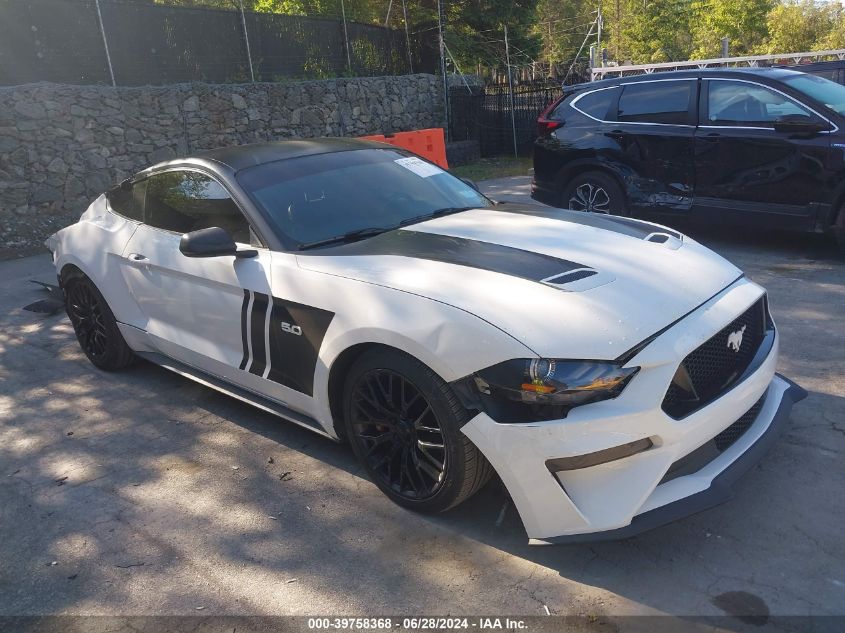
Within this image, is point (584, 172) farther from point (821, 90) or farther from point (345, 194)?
point (345, 194)

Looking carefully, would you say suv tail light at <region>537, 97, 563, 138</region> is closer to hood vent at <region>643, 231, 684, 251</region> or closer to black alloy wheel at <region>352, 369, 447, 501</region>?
hood vent at <region>643, 231, 684, 251</region>

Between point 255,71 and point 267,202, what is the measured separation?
12102mm

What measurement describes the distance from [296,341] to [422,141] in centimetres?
1093

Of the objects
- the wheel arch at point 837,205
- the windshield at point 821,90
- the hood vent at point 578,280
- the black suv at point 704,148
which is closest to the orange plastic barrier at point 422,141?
the black suv at point 704,148

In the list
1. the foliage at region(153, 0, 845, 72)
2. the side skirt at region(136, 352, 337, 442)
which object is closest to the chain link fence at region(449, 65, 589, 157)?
the foliage at region(153, 0, 845, 72)

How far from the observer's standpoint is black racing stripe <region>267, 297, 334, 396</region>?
136 inches

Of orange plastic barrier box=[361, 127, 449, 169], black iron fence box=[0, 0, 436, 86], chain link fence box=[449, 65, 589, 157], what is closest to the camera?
black iron fence box=[0, 0, 436, 86]

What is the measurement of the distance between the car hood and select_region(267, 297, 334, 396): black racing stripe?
222 mm

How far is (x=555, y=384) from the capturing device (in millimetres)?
2707

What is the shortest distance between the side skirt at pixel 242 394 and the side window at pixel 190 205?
2.67 feet

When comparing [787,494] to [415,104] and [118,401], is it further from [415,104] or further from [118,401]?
[415,104]

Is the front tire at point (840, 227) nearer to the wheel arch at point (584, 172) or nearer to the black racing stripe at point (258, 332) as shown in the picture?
the wheel arch at point (584, 172)

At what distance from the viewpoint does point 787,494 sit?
3.28 metres

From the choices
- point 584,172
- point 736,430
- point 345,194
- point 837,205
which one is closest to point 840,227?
point 837,205
